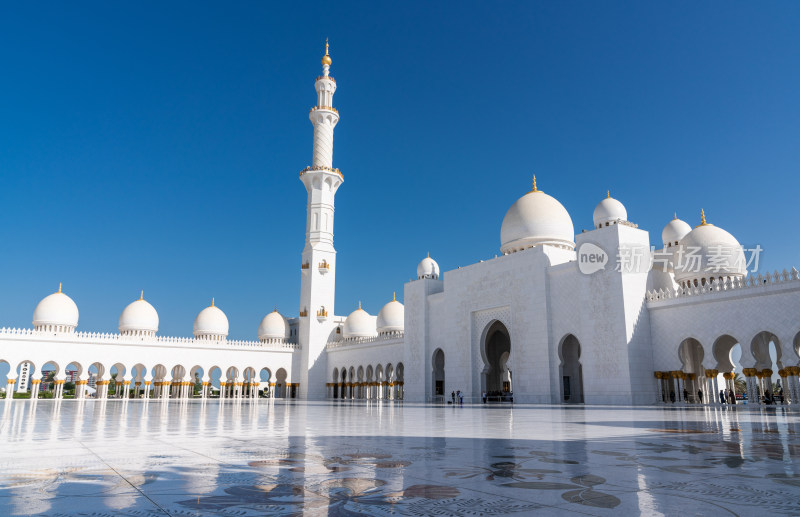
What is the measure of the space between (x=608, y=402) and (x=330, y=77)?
24.0 m

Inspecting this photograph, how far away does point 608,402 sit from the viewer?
1817 cm

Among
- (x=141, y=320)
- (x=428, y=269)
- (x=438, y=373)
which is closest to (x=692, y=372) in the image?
(x=438, y=373)

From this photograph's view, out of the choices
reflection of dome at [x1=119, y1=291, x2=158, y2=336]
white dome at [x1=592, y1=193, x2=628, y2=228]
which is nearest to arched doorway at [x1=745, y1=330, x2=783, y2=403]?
white dome at [x1=592, y1=193, x2=628, y2=228]

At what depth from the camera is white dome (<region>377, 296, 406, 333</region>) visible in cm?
3284

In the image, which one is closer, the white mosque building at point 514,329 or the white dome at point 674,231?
the white mosque building at point 514,329

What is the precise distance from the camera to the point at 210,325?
112 feet

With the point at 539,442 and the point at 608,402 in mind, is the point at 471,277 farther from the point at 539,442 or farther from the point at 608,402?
the point at 539,442

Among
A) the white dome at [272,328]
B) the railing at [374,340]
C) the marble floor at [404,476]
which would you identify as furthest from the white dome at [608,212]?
the white dome at [272,328]

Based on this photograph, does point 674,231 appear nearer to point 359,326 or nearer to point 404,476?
point 359,326

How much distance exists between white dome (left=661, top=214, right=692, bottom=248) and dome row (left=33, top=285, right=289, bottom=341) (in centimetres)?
2205

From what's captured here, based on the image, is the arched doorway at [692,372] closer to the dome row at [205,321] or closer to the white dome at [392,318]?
the dome row at [205,321]

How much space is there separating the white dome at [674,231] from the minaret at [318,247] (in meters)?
17.2

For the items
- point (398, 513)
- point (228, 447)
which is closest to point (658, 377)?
point (228, 447)

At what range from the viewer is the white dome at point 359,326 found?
1362 inches
